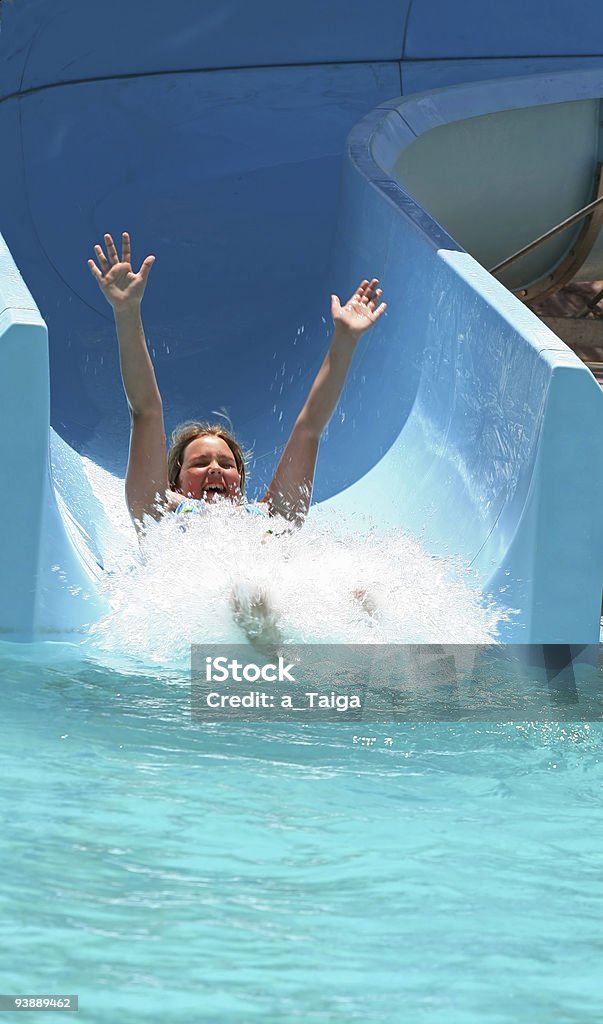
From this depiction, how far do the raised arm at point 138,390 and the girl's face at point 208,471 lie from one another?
0.12m

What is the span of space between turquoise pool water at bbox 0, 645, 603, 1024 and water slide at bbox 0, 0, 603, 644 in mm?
1079

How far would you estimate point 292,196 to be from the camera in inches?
191

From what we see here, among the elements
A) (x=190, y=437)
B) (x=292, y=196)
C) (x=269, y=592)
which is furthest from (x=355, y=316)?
(x=292, y=196)

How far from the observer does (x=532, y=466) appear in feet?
7.99

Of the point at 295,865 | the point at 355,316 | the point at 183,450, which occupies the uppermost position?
the point at 355,316

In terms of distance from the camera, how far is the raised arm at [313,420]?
272cm

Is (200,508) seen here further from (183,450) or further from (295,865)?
(295,865)

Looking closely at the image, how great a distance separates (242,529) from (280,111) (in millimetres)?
2839

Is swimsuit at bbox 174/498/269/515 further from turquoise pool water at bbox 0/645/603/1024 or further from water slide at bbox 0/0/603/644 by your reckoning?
turquoise pool water at bbox 0/645/603/1024

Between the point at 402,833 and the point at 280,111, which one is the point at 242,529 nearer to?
the point at 402,833

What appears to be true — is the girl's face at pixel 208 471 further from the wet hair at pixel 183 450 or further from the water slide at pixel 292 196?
the water slide at pixel 292 196

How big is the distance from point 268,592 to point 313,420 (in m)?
0.53

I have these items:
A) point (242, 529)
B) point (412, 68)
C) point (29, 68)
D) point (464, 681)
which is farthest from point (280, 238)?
point (464, 681)

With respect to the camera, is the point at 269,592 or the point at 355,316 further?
the point at 355,316
